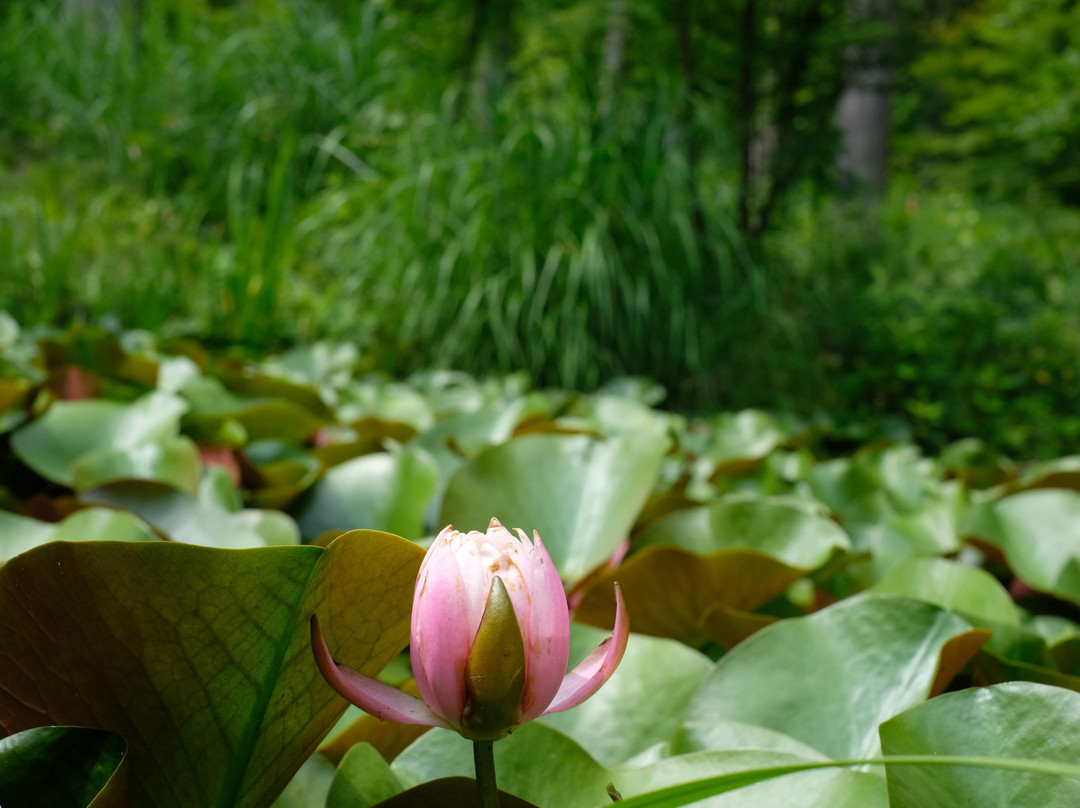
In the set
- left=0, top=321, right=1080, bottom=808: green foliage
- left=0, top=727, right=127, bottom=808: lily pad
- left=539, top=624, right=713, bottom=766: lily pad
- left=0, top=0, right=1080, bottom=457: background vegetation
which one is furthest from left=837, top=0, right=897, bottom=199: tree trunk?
left=0, top=727, right=127, bottom=808: lily pad

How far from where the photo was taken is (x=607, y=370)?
3242 millimetres

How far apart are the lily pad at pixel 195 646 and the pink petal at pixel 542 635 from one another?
63mm

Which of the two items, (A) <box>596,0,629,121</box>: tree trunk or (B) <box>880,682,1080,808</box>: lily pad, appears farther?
(A) <box>596,0,629,121</box>: tree trunk

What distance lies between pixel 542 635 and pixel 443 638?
4cm

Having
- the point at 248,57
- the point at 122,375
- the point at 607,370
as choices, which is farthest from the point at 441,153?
the point at 248,57

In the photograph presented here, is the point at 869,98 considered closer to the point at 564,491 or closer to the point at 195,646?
the point at 564,491

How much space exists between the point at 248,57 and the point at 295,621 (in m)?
6.14

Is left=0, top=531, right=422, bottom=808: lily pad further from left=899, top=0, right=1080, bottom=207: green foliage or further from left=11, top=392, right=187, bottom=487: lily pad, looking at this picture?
left=899, top=0, right=1080, bottom=207: green foliage

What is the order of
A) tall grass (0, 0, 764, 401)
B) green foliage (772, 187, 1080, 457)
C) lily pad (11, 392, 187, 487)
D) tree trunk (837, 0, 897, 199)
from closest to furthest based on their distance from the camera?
1. lily pad (11, 392, 187, 487)
2. tall grass (0, 0, 764, 401)
3. green foliage (772, 187, 1080, 457)
4. tree trunk (837, 0, 897, 199)

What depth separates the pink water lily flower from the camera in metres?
0.30

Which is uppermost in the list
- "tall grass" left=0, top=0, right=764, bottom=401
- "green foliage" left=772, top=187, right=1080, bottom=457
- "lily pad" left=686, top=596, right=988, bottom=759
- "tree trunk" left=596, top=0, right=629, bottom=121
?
"tree trunk" left=596, top=0, right=629, bottom=121

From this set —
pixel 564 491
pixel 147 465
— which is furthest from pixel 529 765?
pixel 147 465

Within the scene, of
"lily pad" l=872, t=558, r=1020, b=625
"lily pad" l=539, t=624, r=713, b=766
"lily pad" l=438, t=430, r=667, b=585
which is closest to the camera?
"lily pad" l=539, t=624, r=713, b=766

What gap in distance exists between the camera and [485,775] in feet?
1.03
